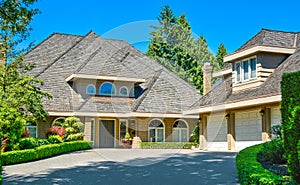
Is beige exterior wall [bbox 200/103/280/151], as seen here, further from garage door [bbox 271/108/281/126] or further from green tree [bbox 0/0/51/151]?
green tree [bbox 0/0/51/151]

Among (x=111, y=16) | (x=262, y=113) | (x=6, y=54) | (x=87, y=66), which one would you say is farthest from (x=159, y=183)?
(x=87, y=66)

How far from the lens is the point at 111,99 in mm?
25609

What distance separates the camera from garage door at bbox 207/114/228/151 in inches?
817

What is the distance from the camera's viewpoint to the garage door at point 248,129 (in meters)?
17.9

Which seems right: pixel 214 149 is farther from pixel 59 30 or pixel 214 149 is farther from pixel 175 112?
pixel 59 30

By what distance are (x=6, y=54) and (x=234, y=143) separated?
13.0 meters

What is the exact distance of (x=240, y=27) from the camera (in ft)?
82.6

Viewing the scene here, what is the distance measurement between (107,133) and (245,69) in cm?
1107

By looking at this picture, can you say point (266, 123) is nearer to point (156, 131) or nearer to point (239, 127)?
point (239, 127)

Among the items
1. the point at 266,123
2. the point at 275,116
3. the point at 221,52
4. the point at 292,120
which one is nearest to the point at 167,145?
the point at 266,123

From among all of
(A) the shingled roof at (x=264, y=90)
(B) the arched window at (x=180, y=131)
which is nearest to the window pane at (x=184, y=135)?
(B) the arched window at (x=180, y=131)

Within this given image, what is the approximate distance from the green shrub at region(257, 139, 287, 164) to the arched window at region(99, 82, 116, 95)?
1658 cm

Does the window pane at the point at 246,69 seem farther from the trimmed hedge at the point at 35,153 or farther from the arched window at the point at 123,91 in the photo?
the trimmed hedge at the point at 35,153

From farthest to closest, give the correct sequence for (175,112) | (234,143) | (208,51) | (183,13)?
(183,13) < (208,51) < (175,112) < (234,143)
